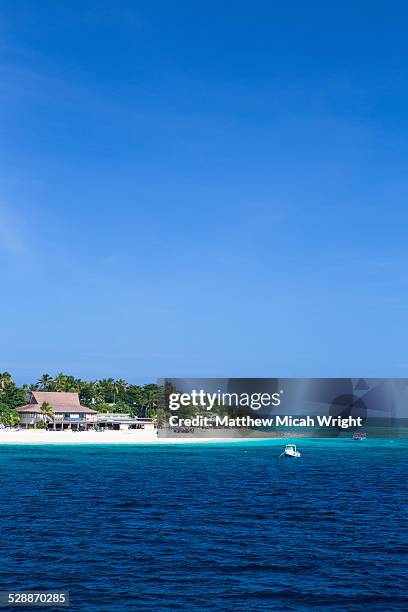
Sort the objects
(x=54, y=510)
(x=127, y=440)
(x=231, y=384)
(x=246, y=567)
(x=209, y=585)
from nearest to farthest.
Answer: (x=209, y=585)
(x=246, y=567)
(x=54, y=510)
(x=231, y=384)
(x=127, y=440)

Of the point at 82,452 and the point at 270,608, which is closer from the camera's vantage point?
the point at 270,608

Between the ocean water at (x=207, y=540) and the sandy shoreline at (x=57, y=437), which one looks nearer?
the ocean water at (x=207, y=540)

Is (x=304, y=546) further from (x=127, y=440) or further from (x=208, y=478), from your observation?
(x=127, y=440)

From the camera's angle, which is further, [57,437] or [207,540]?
[57,437]

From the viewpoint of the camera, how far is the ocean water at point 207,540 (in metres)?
38.4

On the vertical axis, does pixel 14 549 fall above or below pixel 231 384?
below

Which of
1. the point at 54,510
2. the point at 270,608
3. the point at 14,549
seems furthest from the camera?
the point at 54,510

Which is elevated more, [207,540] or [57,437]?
[207,540]

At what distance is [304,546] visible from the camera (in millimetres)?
50594

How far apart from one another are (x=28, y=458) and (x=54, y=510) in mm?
74044

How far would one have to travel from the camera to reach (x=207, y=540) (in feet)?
173

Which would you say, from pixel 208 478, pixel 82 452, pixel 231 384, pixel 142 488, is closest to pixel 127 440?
pixel 82 452

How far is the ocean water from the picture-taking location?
3844 centimetres

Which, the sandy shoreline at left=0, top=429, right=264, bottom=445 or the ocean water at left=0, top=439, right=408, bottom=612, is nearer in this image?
the ocean water at left=0, top=439, right=408, bottom=612
